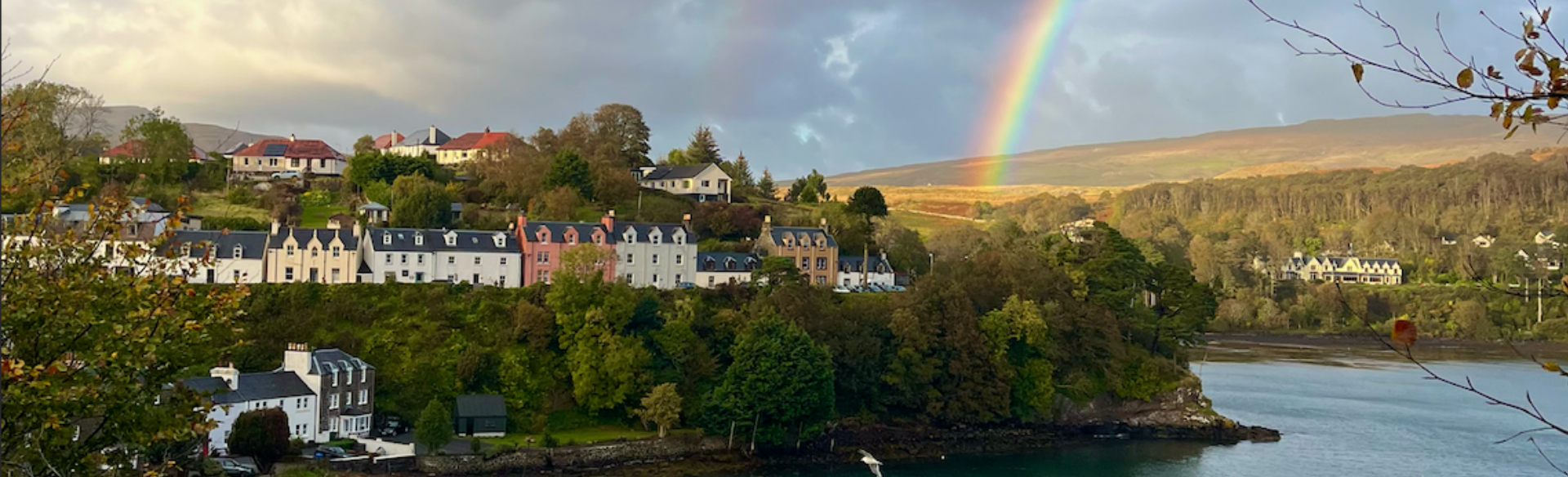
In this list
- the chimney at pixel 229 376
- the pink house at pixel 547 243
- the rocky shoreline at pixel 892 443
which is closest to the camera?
the chimney at pixel 229 376

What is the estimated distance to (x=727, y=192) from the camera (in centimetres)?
6094

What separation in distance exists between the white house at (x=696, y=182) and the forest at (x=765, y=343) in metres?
15.6

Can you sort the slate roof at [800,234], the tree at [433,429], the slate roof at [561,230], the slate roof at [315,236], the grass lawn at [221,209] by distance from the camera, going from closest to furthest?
the tree at [433,429] < the slate roof at [315,236] < the slate roof at [561,230] < the grass lawn at [221,209] < the slate roof at [800,234]

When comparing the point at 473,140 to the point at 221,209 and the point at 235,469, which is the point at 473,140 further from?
the point at 235,469

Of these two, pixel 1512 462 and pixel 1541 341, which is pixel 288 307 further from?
pixel 1541 341

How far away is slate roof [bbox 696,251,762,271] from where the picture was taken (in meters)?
47.2

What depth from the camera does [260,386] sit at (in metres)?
31.0

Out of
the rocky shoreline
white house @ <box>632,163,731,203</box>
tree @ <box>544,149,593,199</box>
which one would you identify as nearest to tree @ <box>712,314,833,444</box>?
the rocky shoreline

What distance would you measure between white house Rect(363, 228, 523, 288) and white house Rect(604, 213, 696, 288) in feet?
13.1

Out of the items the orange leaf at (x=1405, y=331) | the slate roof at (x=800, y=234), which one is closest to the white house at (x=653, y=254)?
the slate roof at (x=800, y=234)

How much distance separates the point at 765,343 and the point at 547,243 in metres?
11.1

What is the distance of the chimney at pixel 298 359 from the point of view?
3238cm

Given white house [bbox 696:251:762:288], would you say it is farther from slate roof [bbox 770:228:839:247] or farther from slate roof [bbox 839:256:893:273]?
slate roof [bbox 839:256:893:273]

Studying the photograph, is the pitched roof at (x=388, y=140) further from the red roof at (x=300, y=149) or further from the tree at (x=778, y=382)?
the tree at (x=778, y=382)
